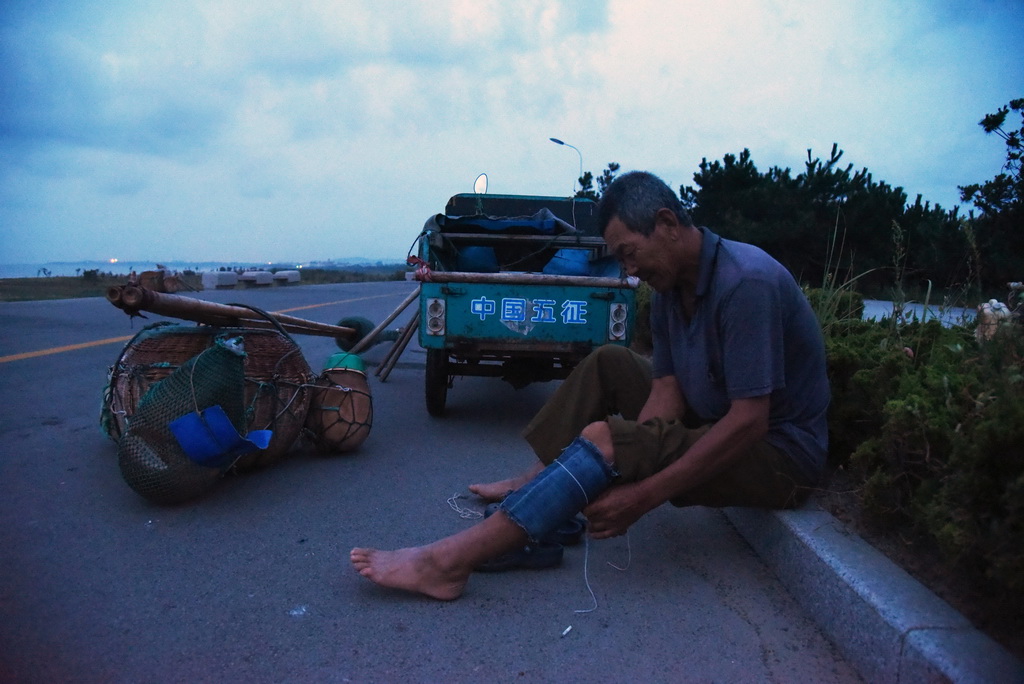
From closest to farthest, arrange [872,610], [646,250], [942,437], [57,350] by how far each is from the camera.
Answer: [872,610] < [942,437] < [646,250] < [57,350]

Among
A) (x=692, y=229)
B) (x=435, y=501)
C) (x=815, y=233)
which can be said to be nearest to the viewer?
(x=692, y=229)

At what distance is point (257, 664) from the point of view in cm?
231

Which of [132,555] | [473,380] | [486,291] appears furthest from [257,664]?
[473,380]

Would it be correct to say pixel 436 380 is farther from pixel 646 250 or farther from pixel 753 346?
pixel 753 346

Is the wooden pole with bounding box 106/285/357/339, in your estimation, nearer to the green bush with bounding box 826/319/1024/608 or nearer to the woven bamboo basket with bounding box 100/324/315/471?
the woven bamboo basket with bounding box 100/324/315/471

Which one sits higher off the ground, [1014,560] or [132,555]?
[1014,560]

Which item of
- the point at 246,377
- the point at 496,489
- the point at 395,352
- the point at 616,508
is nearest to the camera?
the point at 616,508

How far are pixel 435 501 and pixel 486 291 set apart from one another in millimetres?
1998

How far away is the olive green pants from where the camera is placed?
8.95 ft

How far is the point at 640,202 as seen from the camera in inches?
108

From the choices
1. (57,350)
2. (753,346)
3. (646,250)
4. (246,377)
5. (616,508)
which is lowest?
(57,350)

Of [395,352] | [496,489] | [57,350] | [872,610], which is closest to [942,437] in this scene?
[872,610]

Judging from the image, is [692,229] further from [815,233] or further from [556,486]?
[815,233]

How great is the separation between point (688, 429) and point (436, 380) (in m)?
3.21
